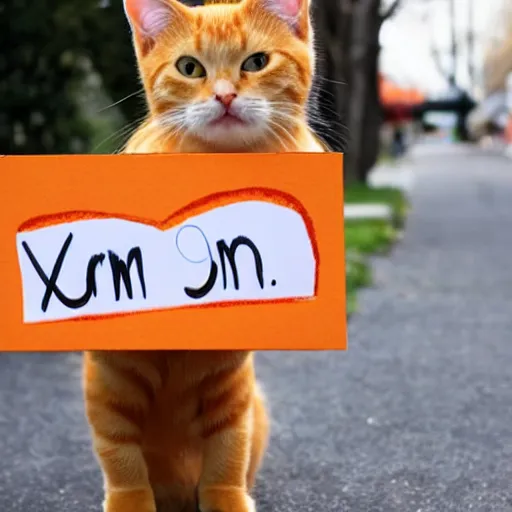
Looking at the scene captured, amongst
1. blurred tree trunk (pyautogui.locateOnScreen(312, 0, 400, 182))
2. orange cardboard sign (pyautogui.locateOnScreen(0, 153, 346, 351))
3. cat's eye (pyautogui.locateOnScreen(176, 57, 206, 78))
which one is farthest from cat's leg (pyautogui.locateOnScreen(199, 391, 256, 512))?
blurred tree trunk (pyautogui.locateOnScreen(312, 0, 400, 182))

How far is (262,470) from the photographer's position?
275 cm

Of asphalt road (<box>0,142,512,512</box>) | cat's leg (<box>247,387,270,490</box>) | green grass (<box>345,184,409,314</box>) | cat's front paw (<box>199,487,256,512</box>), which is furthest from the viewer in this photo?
green grass (<box>345,184,409,314</box>)

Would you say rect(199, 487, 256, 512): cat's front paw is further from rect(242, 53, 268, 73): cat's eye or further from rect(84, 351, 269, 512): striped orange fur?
rect(242, 53, 268, 73): cat's eye

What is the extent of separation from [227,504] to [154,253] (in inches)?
25.5

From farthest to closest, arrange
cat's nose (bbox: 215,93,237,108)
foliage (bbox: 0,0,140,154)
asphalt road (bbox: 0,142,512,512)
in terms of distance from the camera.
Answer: foliage (bbox: 0,0,140,154) < asphalt road (bbox: 0,142,512,512) < cat's nose (bbox: 215,93,237,108)

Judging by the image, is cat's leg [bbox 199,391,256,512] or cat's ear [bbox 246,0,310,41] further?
cat's leg [bbox 199,391,256,512]

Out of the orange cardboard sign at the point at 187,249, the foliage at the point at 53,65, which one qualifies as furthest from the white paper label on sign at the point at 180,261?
the foliage at the point at 53,65

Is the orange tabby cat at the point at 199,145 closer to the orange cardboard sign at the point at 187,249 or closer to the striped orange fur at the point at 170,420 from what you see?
the striped orange fur at the point at 170,420

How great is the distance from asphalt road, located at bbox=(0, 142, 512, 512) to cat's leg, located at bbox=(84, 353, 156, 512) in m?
0.43

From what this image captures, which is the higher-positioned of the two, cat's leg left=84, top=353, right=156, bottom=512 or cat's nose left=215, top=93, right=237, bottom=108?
cat's nose left=215, top=93, right=237, bottom=108

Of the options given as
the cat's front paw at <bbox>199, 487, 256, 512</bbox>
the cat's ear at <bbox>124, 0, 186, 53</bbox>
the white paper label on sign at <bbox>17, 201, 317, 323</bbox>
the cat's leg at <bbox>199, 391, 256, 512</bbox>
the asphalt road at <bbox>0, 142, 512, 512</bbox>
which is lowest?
the asphalt road at <bbox>0, 142, 512, 512</bbox>

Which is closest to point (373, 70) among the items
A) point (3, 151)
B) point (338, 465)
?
point (3, 151)

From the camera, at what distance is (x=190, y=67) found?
189 centimetres

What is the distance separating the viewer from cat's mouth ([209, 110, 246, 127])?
6.02ft
